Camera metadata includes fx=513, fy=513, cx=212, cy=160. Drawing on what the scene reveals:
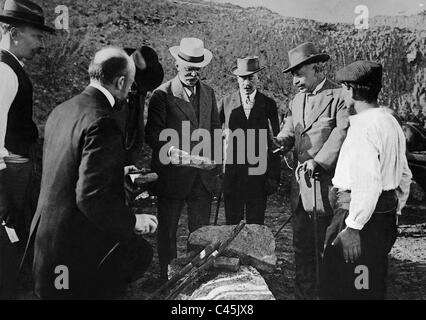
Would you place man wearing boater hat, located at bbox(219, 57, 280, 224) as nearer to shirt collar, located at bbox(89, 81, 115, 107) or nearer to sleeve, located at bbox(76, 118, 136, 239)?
shirt collar, located at bbox(89, 81, 115, 107)

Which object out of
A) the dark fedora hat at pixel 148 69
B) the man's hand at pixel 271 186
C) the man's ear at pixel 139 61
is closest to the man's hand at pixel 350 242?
the man's hand at pixel 271 186

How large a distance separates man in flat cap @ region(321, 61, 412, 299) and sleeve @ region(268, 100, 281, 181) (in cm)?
61

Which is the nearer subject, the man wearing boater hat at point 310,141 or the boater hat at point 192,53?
the man wearing boater hat at point 310,141

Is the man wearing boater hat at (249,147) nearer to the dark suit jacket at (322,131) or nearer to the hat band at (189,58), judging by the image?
the dark suit jacket at (322,131)

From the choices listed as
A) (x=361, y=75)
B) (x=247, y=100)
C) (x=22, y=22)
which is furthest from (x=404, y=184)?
(x=22, y=22)

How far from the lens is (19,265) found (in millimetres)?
4039

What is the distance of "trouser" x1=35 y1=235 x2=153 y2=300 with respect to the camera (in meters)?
3.43

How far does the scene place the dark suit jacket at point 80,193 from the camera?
9.80 ft

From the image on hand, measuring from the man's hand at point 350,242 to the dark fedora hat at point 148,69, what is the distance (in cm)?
187

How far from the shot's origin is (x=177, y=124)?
13.5 feet

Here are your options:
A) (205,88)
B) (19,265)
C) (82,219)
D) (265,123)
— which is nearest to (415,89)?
(265,123)

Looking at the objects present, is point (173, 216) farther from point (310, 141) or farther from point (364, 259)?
point (364, 259)

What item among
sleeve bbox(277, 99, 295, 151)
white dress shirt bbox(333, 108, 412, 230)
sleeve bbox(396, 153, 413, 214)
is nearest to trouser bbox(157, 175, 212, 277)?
sleeve bbox(277, 99, 295, 151)
